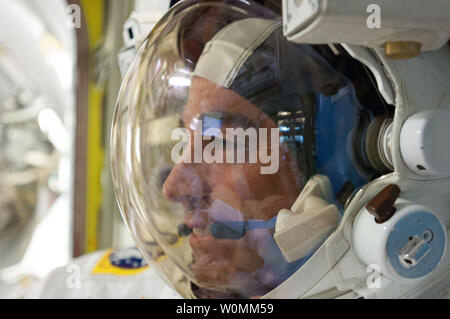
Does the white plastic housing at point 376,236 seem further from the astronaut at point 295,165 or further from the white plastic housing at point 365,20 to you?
the white plastic housing at point 365,20

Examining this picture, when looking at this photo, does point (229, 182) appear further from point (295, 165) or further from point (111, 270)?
point (111, 270)

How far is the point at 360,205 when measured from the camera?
447 millimetres

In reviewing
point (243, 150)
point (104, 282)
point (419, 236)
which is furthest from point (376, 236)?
point (104, 282)

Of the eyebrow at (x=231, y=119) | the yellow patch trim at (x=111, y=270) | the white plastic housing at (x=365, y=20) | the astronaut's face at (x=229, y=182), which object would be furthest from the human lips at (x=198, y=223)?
the yellow patch trim at (x=111, y=270)

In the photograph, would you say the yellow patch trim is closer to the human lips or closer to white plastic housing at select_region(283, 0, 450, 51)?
the human lips

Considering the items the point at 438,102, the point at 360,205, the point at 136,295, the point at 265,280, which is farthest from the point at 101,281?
the point at 438,102

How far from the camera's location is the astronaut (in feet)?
1.36

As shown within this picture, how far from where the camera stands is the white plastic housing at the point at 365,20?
1.10 feet

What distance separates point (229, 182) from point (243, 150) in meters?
0.04

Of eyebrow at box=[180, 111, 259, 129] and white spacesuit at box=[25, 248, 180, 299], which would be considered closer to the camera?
eyebrow at box=[180, 111, 259, 129]

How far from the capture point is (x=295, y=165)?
17.8 inches

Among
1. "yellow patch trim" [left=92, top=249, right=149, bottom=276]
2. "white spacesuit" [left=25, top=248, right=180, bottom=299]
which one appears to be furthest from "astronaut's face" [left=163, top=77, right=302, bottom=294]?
"yellow patch trim" [left=92, top=249, right=149, bottom=276]

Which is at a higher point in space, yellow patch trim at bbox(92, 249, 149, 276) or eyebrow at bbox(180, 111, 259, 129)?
eyebrow at bbox(180, 111, 259, 129)

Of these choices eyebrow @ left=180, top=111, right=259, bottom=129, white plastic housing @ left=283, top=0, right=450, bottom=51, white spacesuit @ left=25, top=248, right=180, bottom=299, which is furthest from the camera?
white spacesuit @ left=25, top=248, right=180, bottom=299
